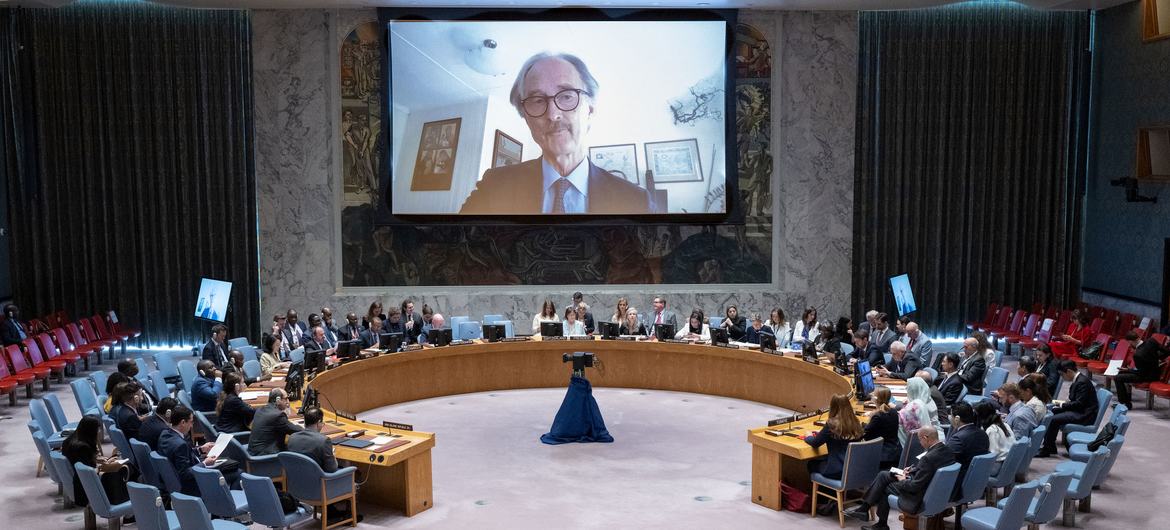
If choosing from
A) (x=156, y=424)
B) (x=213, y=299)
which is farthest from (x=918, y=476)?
(x=213, y=299)

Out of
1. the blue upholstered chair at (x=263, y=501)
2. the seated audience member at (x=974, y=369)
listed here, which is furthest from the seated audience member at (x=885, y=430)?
the blue upholstered chair at (x=263, y=501)

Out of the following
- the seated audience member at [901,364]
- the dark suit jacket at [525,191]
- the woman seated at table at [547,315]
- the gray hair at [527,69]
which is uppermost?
the gray hair at [527,69]

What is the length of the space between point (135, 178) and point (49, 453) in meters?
9.36

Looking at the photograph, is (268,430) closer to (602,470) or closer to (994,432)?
(602,470)

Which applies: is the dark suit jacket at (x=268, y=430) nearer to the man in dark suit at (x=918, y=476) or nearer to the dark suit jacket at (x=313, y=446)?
the dark suit jacket at (x=313, y=446)

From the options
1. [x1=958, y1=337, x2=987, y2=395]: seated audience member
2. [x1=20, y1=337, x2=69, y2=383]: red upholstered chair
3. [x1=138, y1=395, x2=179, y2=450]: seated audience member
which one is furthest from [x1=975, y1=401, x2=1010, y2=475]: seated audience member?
[x1=20, y1=337, x2=69, y2=383]: red upholstered chair

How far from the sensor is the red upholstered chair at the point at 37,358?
14.0 meters

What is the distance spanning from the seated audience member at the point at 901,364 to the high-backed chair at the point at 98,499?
25.7 feet

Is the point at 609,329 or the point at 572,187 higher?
the point at 572,187

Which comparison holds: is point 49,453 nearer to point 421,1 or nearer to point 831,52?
point 421,1

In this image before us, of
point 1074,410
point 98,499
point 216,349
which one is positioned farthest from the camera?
point 216,349

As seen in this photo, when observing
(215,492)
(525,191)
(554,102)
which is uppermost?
(554,102)

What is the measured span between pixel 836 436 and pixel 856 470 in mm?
339

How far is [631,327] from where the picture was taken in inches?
590
